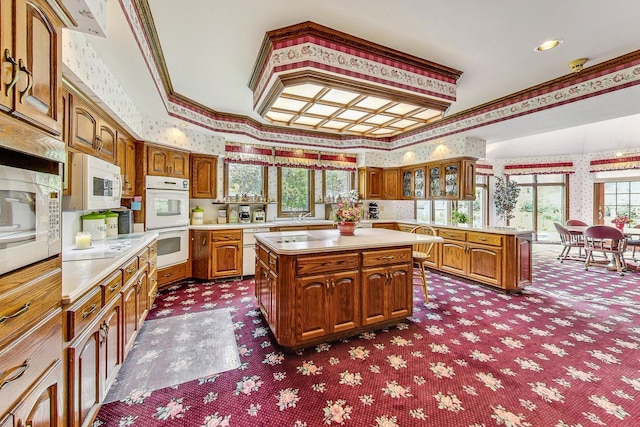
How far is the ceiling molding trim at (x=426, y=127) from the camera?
102 inches

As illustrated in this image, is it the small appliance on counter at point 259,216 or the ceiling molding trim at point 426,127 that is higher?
the ceiling molding trim at point 426,127

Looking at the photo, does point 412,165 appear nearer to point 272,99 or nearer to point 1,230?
point 272,99

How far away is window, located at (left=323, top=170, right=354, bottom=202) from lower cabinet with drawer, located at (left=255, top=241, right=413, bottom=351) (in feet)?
11.0

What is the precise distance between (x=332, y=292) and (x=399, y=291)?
2.59ft

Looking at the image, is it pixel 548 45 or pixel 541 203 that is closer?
pixel 548 45

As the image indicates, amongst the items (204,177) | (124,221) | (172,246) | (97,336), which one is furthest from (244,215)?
(97,336)

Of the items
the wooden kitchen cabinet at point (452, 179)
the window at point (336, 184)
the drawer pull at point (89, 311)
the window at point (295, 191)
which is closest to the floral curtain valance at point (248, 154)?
the window at point (295, 191)

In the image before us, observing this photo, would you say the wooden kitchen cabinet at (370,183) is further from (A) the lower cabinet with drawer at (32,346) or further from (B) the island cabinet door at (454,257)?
(A) the lower cabinet with drawer at (32,346)

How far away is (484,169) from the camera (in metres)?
7.90

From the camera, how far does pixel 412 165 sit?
5.79 metres

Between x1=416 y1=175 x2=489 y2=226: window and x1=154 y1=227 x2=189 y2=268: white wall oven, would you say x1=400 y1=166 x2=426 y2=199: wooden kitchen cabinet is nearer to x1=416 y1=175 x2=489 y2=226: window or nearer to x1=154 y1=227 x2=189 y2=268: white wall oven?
x1=416 y1=175 x2=489 y2=226: window

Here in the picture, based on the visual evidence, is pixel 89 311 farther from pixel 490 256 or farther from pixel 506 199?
pixel 506 199

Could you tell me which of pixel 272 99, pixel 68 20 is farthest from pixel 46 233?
pixel 272 99

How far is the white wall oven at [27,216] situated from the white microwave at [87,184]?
3.83ft
